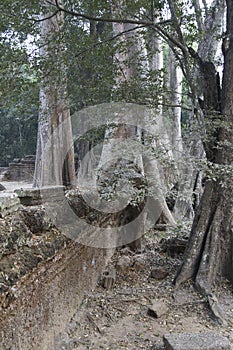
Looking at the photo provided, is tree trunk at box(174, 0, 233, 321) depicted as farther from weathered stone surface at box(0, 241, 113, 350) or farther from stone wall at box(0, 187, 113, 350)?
stone wall at box(0, 187, 113, 350)

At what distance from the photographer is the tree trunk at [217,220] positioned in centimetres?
416

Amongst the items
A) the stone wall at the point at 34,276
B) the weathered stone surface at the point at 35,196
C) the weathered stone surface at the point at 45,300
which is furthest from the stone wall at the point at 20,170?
the weathered stone surface at the point at 35,196

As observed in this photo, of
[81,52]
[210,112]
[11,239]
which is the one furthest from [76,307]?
[81,52]

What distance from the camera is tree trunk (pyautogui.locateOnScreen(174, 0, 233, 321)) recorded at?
13.7 ft

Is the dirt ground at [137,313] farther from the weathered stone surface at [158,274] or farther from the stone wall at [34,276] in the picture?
the stone wall at [34,276]

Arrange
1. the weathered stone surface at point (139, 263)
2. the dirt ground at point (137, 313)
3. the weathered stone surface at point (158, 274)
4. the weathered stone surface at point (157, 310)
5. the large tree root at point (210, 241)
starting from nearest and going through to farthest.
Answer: the dirt ground at point (137, 313), the weathered stone surface at point (157, 310), the large tree root at point (210, 241), the weathered stone surface at point (158, 274), the weathered stone surface at point (139, 263)

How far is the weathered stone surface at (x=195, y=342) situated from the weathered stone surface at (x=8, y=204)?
1.55 meters

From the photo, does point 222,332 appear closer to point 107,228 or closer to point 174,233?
point 107,228

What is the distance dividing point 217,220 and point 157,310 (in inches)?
51.7

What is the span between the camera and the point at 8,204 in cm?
207

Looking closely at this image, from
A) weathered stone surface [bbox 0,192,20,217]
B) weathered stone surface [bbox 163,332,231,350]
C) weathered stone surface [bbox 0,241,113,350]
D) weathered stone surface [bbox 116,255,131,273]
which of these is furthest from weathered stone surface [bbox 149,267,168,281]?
weathered stone surface [bbox 0,192,20,217]

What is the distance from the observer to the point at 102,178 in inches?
162

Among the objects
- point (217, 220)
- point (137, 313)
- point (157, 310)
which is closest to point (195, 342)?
point (157, 310)

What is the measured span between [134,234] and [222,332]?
2202 millimetres
